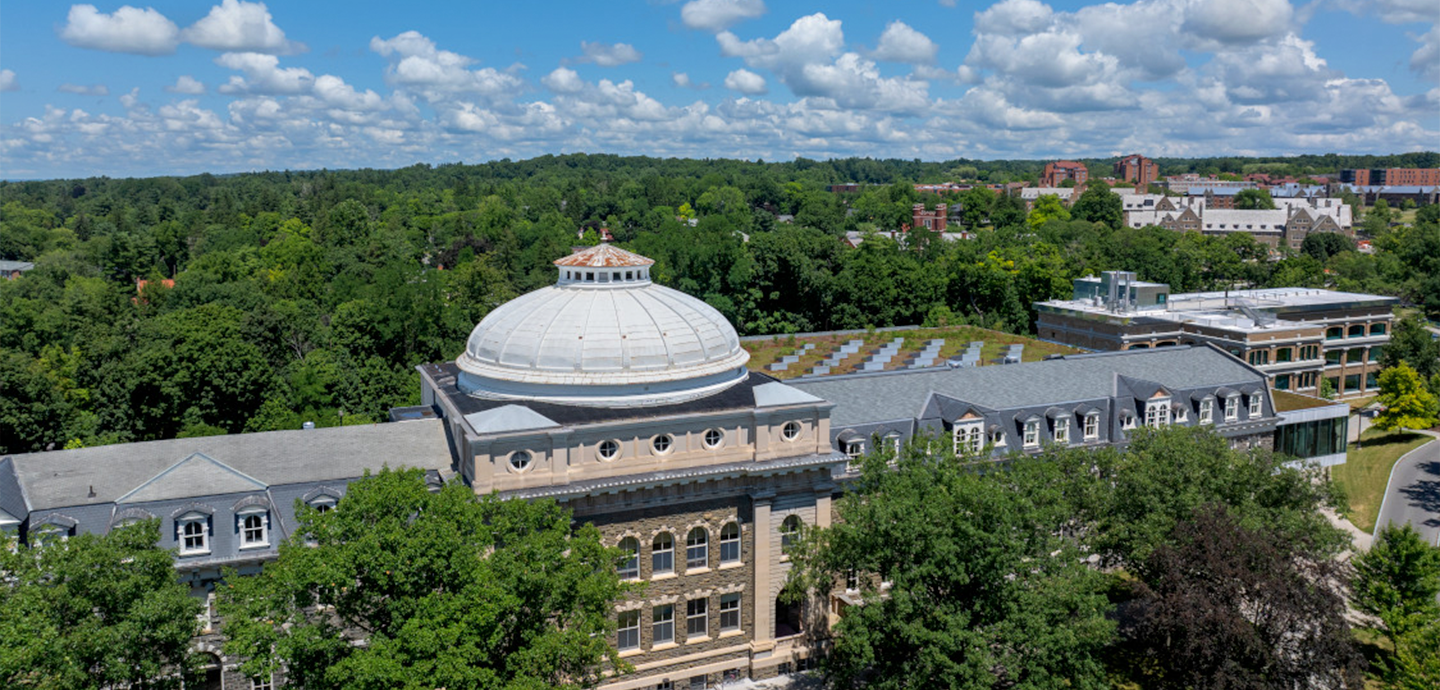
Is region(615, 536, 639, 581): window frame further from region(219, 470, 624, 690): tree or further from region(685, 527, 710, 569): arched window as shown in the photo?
region(219, 470, 624, 690): tree

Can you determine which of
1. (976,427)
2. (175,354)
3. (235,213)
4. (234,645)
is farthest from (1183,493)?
(235,213)

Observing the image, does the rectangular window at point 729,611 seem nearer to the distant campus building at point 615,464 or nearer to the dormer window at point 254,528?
the distant campus building at point 615,464

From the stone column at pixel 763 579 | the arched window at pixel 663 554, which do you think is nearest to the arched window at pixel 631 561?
the arched window at pixel 663 554

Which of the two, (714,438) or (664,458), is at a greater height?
(714,438)

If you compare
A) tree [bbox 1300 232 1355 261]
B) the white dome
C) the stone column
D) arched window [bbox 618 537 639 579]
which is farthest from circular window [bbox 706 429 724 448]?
tree [bbox 1300 232 1355 261]

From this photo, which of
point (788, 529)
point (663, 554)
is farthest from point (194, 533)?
point (788, 529)

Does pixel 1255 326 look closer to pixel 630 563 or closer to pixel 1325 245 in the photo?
pixel 630 563
